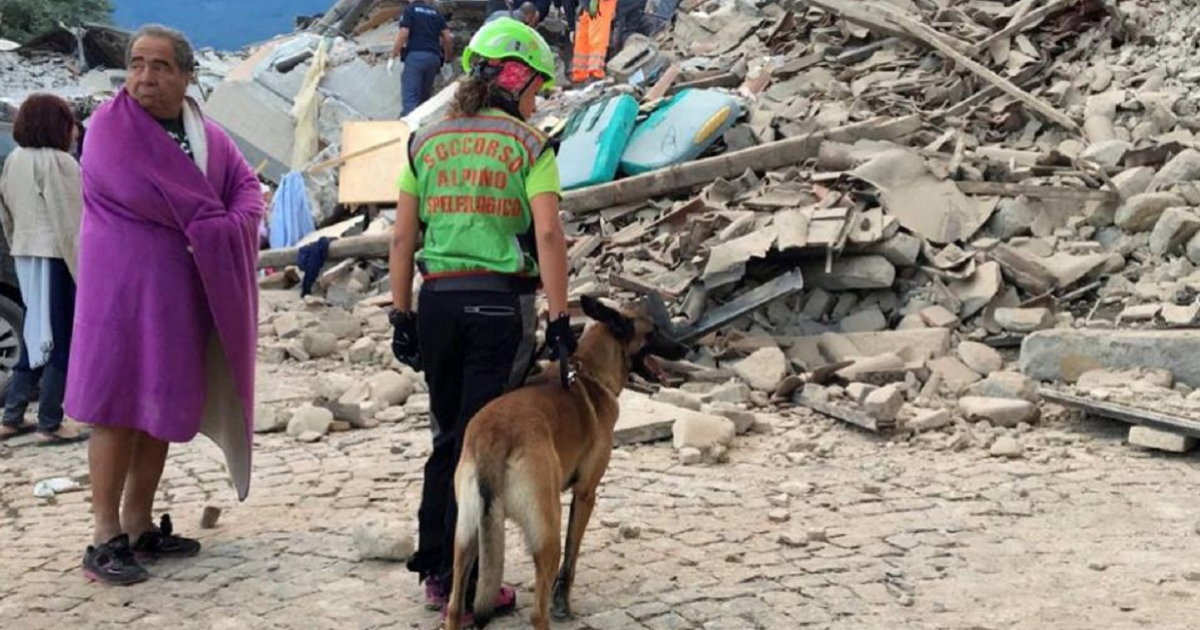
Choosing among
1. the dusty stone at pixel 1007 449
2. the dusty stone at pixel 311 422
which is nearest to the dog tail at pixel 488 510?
the dusty stone at pixel 311 422

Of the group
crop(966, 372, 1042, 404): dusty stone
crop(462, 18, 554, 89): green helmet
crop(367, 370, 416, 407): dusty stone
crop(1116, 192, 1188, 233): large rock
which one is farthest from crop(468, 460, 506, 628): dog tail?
crop(1116, 192, 1188, 233): large rock

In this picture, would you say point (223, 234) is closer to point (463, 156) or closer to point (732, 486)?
point (463, 156)

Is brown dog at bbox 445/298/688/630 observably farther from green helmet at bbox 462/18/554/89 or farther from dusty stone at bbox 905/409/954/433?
dusty stone at bbox 905/409/954/433

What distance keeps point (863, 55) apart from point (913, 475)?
7.64m

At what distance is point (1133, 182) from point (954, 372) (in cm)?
284

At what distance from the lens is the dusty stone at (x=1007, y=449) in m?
6.43

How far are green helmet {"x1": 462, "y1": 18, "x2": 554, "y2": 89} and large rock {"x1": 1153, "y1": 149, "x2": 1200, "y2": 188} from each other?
272 inches

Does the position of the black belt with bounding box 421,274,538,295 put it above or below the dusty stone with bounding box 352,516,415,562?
above

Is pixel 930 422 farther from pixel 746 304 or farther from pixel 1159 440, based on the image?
pixel 746 304

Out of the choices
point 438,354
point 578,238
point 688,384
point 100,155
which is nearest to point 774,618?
point 438,354

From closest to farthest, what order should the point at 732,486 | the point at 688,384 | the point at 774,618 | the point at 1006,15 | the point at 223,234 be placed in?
the point at 774,618 → the point at 223,234 → the point at 732,486 → the point at 688,384 → the point at 1006,15

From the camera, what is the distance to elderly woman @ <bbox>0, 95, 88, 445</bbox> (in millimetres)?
6582

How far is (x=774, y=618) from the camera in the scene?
13.9 feet

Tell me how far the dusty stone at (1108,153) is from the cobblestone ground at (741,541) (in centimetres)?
377
